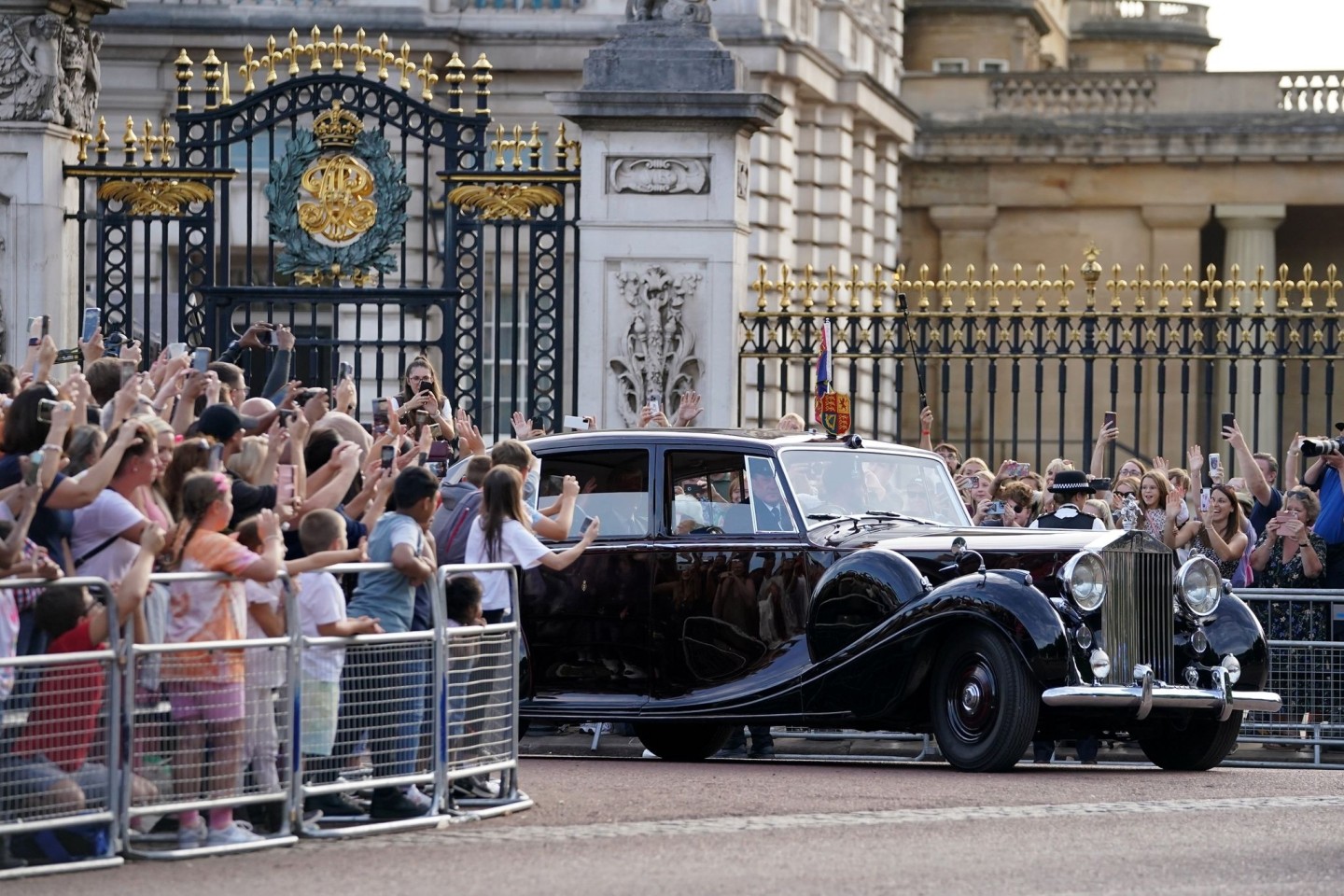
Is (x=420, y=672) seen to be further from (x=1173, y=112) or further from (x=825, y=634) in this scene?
(x=1173, y=112)

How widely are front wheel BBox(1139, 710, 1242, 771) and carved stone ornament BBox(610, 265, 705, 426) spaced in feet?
16.7

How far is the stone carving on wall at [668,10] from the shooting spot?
17828mm

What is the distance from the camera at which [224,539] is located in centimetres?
1010

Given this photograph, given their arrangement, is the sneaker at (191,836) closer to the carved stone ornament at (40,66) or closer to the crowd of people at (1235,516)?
the crowd of people at (1235,516)

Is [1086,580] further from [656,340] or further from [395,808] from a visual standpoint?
[656,340]

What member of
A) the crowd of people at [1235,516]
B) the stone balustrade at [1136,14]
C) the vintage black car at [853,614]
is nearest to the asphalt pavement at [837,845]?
the vintage black car at [853,614]

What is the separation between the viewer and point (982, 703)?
41.4ft

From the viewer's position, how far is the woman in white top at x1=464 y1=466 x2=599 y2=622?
12742 mm

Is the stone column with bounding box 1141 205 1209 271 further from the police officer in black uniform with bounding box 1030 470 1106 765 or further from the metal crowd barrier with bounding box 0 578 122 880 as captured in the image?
the metal crowd barrier with bounding box 0 578 122 880

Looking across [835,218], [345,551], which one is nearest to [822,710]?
[345,551]

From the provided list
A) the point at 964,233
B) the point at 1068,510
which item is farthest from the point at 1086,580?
the point at 964,233

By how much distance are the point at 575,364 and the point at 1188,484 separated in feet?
12.8

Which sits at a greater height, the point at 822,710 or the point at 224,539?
the point at 224,539

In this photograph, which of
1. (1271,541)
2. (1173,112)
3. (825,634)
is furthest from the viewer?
(1173,112)
